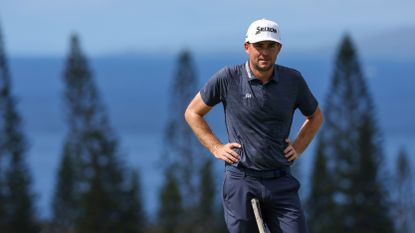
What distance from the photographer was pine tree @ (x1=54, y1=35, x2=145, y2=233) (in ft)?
234

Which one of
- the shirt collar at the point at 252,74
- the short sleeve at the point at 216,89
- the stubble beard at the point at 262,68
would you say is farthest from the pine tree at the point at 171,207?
the stubble beard at the point at 262,68

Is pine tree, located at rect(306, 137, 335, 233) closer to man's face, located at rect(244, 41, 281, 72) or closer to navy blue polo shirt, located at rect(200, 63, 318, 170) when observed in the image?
navy blue polo shirt, located at rect(200, 63, 318, 170)

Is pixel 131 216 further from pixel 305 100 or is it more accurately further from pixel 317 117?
pixel 305 100

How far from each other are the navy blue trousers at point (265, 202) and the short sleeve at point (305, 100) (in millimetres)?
510

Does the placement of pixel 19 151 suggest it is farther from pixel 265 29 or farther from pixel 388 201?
pixel 265 29

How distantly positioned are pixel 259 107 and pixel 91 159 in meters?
63.5

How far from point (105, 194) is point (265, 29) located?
6362 centimetres

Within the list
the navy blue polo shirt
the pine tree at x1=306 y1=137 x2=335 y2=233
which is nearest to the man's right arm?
the navy blue polo shirt

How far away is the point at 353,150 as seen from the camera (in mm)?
73250

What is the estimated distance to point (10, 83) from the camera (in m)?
66.4

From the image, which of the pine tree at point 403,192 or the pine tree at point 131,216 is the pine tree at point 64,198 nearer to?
the pine tree at point 131,216

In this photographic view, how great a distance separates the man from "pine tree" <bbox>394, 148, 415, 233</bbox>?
380 feet

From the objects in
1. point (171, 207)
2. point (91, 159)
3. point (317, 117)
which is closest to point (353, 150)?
point (91, 159)

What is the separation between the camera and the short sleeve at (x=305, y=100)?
8992 mm
